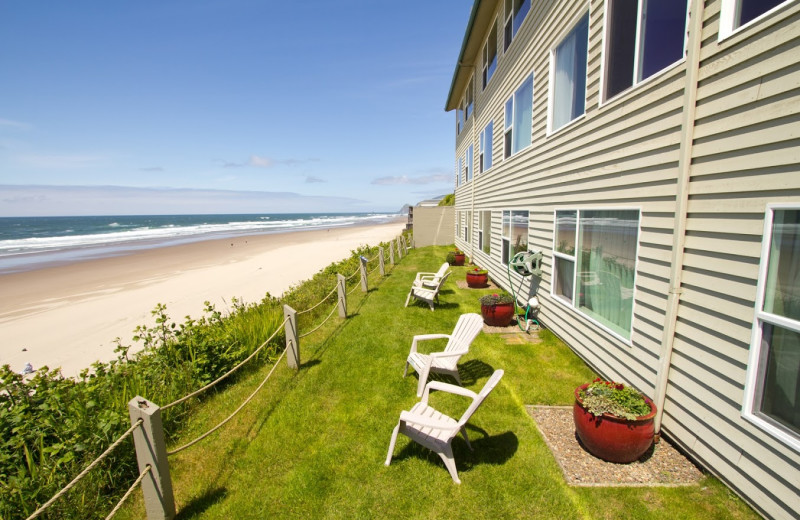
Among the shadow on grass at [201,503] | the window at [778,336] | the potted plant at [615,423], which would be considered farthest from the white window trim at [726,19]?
the shadow on grass at [201,503]

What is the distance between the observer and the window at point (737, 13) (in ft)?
8.96

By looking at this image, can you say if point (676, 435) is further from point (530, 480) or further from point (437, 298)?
point (437, 298)

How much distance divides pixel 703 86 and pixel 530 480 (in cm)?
384

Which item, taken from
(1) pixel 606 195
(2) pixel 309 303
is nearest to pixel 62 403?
(2) pixel 309 303

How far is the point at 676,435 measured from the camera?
3.55 meters

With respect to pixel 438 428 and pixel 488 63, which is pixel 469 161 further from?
pixel 438 428

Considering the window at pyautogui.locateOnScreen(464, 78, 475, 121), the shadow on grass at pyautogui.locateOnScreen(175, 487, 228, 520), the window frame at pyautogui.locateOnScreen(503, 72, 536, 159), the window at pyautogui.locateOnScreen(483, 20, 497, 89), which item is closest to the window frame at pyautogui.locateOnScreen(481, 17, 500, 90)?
the window at pyautogui.locateOnScreen(483, 20, 497, 89)

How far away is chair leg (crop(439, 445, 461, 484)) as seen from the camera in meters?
3.30

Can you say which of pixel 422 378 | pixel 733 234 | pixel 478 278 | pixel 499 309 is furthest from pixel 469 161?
pixel 733 234

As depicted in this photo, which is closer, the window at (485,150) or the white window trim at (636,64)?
the white window trim at (636,64)

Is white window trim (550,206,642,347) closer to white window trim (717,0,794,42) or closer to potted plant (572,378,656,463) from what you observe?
potted plant (572,378,656,463)

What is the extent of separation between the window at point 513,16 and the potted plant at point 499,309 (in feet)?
20.1

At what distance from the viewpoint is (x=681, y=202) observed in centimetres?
334

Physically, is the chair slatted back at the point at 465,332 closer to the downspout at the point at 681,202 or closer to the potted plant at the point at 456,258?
the downspout at the point at 681,202
